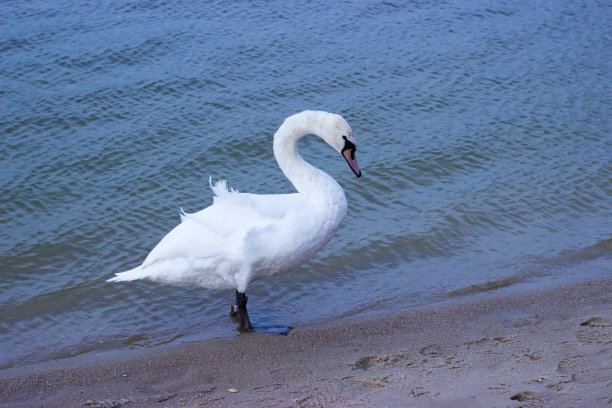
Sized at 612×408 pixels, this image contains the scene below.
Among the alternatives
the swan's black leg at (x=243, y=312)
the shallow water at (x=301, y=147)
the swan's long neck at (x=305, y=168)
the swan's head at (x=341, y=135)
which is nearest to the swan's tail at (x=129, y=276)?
the shallow water at (x=301, y=147)

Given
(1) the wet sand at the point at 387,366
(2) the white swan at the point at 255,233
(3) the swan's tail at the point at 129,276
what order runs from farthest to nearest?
(3) the swan's tail at the point at 129,276 → (2) the white swan at the point at 255,233 → (1) the wet sand at the point at 387,366

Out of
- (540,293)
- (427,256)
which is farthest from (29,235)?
(540,293)

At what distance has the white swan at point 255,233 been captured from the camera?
5.66 metres

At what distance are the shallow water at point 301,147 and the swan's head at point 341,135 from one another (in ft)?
4.64

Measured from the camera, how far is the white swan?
566 centimetres

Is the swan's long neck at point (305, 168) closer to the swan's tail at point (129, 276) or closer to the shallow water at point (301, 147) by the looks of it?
the shallow water at point (301, 147)

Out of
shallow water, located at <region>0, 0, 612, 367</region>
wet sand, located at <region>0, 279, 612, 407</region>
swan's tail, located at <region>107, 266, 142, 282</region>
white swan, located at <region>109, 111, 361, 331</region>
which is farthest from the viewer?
shallow water, located at <region>0, 0, 612, 367</region>

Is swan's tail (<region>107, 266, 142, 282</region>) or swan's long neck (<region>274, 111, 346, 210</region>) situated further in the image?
swan's tail (<region>107, 266, 142, 282</region>)

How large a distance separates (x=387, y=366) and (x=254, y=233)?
57.4 inches

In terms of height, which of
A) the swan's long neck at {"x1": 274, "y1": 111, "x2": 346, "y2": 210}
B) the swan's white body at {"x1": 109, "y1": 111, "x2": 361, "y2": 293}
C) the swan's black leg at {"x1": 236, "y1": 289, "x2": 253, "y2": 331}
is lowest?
the swan's black leg at {"x1": 236, "y1": 289, "x2": 253, "y2": 331}

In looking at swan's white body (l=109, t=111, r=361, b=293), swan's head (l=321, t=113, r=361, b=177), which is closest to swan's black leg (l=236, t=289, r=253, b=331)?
swan's white body (l=109, t=111, r=361, b=293)

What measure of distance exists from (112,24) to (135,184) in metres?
6.31

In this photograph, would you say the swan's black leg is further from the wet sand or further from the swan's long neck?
the swan's long neck

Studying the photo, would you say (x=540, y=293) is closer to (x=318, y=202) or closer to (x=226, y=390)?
(x=318, y=202)
